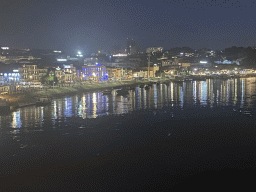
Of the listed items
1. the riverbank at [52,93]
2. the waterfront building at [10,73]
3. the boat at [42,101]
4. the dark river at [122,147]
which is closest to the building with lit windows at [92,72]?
the riverbank at [52,93]

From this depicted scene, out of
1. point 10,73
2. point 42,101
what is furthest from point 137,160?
point 10,73

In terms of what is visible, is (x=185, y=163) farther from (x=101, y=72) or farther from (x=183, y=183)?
(x=101, y=72)

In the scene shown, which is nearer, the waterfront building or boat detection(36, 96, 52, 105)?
boat detection(36, 96, 52, 105)

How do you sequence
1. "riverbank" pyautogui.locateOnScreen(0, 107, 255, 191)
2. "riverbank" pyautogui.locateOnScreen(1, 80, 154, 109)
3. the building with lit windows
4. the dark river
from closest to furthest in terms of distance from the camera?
"riverbank" pyautogui.locateOnScreen(0, 107, 255, 191) < the dark river < "riverbank" pyautogui.locateOnScreen(1, 80, 154, 109) < the building with lit windows

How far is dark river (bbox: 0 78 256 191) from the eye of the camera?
339 inches

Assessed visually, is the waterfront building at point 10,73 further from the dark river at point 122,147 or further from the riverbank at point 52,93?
the dark river at point 122,147

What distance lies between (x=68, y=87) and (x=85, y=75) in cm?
1620

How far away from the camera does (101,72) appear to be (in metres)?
53.3

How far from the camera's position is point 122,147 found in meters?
11.4

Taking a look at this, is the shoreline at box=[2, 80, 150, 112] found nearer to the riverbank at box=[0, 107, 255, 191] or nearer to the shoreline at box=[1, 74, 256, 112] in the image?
the shoreline at box=[1, 74, 256, 112]

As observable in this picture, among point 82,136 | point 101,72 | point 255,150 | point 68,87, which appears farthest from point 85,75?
point 255,150

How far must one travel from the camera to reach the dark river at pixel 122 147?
8.62 metres

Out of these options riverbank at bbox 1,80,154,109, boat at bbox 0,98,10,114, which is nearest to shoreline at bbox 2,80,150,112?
riverbank at bbox 1,80,154,109

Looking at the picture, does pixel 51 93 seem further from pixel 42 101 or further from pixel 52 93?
pixel 42 101
